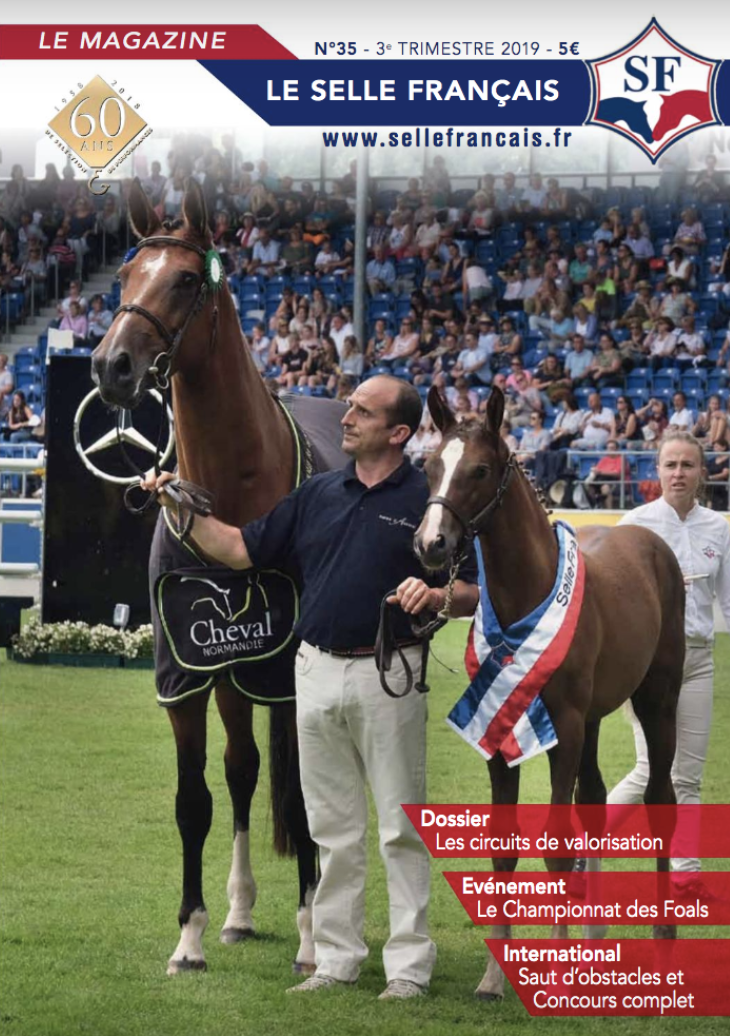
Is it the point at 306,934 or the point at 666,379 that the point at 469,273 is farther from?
the point at 306,934

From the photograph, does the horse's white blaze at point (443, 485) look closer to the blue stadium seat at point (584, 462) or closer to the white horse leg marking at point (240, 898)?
the white horse leg marking at point (240, 898)

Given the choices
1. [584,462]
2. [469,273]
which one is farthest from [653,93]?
[469,273]

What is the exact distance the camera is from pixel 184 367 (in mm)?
4914

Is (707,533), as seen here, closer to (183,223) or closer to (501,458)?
(501,458)

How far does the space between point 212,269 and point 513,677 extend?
159cm

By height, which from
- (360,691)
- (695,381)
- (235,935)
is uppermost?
(695,381)

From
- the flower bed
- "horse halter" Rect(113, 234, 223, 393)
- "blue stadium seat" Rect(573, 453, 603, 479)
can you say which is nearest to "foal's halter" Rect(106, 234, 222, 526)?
"horse halter" Rect(113, 234, 223, 393)

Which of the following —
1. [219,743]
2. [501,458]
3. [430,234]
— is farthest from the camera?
[430,234]

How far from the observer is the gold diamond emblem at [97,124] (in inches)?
203

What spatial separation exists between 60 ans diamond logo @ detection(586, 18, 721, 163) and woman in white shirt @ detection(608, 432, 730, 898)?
1494 millimetres

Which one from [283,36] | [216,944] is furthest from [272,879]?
[283,36]

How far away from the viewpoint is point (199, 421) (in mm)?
5062

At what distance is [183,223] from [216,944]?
101 inches

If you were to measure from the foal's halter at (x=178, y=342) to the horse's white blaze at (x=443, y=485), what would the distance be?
0.86 m
